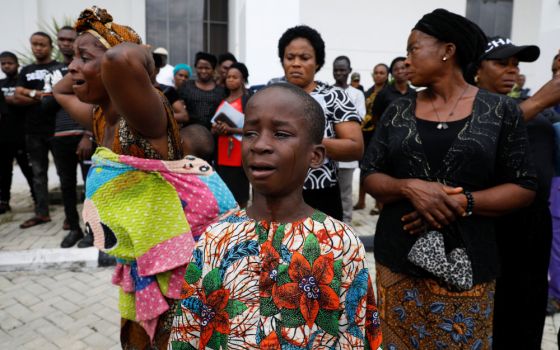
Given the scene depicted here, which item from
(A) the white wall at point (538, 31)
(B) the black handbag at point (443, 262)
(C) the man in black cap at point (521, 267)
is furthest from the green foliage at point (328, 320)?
(A) the white wall at point (538, 31)

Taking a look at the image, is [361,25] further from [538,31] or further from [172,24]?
[538,31]

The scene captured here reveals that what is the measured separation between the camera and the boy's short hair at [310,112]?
1462mm

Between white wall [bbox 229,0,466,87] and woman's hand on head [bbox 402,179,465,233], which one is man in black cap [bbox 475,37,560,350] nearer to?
woman's hand on head [bbox 402,179,465,233]

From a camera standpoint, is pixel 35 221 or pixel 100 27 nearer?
pixel 100 27

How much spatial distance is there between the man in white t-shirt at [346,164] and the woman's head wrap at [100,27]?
369 cm

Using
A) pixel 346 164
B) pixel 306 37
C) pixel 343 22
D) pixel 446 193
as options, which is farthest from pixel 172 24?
pixel 446 193

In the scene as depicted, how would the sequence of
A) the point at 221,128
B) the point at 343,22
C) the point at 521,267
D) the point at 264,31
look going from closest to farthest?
the point at 521,267 < the point at 221,128 < the point at 264,31 < the point at 343,22

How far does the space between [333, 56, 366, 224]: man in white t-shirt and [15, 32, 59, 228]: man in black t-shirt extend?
3.86m

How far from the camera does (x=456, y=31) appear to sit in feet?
7.09

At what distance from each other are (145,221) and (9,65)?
594cm

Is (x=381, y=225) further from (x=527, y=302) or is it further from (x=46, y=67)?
(x=46, y=67)

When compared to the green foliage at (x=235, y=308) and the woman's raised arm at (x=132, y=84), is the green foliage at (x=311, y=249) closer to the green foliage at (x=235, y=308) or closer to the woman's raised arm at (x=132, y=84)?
the green foliage at (x=235, y=308)

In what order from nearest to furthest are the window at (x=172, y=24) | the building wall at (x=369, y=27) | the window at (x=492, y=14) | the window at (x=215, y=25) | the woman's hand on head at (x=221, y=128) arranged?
the woman's hand on head at (x=221, y=128) < the building wall at (x=369, y=27) < the window at (x=172, y=24) < the window at (x=215, y=25) < the window at (x=492, y=14)

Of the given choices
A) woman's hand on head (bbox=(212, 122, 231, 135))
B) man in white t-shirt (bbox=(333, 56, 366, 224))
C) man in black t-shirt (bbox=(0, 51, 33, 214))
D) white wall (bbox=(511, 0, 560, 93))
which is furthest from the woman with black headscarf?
white wall (bbox=(511, 0, 560, 93))
